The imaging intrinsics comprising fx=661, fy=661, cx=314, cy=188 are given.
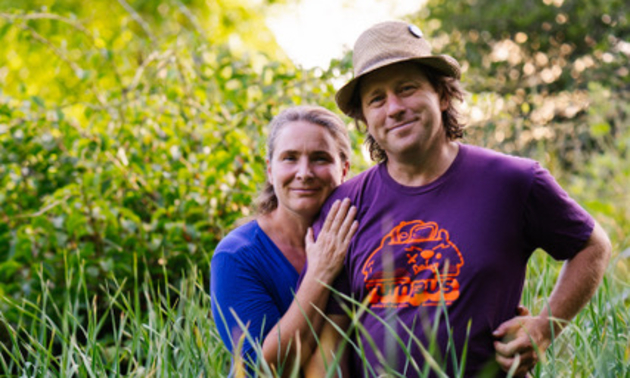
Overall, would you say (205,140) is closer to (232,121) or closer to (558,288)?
(232,121)

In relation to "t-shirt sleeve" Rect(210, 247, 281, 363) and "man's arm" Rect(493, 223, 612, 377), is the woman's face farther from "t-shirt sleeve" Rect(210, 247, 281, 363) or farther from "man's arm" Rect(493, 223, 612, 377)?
"man's arm" Rect(493, 223, 612, 377)

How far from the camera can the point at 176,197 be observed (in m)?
3.95

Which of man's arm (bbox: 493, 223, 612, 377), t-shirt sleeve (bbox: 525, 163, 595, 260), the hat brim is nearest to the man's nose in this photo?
the hat brim

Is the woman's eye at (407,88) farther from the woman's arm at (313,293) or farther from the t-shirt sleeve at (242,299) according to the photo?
the t-shirt sleeve at (242,299)

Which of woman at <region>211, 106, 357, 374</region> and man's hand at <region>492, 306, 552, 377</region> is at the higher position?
woman at <region>211, 106, 357, 374</region>

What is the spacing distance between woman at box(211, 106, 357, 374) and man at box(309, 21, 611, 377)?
3.7 inches

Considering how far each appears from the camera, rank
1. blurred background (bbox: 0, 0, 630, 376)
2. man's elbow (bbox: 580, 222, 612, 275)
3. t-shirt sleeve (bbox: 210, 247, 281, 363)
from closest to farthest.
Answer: man's elbow (bbox: 580, 222, 612, 275)
t-shirt sleeve (bbox: 210, 247, 281, 363)
blurred background (bbox: 0, 0, 630, 376)

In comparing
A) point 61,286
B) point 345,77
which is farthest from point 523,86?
point 61,286

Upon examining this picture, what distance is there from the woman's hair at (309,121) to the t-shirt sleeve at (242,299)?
38 cm

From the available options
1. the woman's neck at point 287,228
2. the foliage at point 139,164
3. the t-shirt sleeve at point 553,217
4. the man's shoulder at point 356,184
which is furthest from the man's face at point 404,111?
the foliage at point 139,164

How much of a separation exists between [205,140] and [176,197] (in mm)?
391

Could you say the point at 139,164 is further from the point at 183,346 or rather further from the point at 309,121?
the point at 183,346

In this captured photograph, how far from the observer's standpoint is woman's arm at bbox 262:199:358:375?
2.20 m

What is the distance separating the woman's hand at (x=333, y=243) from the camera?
2.25 metres
